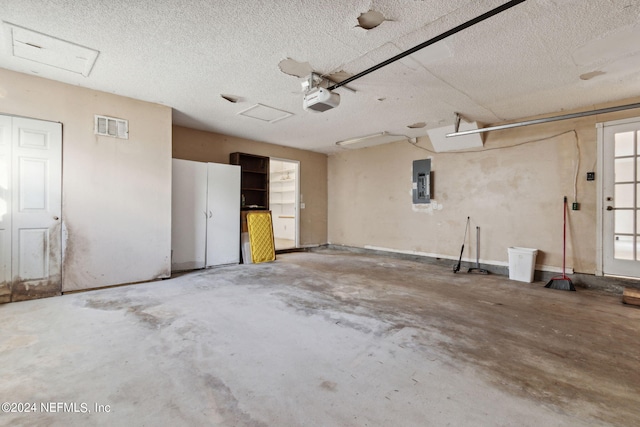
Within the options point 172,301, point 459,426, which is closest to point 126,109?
point 172,301

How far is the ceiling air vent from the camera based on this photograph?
12.5 ft

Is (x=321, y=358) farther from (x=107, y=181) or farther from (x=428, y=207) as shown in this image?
(x=428, y=207)

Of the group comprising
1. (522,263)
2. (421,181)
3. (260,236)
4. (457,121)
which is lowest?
(522,263)

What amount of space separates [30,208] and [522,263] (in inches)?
265

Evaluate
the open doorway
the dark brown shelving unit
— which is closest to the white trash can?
the dark brown shelving unit

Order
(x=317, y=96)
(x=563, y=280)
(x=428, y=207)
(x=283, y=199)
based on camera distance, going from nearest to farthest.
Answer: (x=317, y=96)
(x=563, y=280)
(x=428, y=207)
(x=283, y=199)

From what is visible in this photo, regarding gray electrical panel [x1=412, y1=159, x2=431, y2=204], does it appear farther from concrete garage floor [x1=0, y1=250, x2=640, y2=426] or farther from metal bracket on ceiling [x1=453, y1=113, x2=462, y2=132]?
concrete garage floor [x1=0, y1=250, x2=640, y2=426]

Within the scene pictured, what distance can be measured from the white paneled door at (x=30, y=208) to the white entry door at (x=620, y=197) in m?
7.25

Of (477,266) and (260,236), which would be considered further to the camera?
(260,236)

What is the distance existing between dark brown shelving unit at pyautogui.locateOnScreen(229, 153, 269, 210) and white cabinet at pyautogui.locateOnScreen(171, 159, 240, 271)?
796 mm

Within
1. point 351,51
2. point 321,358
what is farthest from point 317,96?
point 321,358

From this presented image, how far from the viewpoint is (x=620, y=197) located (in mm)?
3932

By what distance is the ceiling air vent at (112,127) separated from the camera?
3.82 m

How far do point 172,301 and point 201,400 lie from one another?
2020mm
